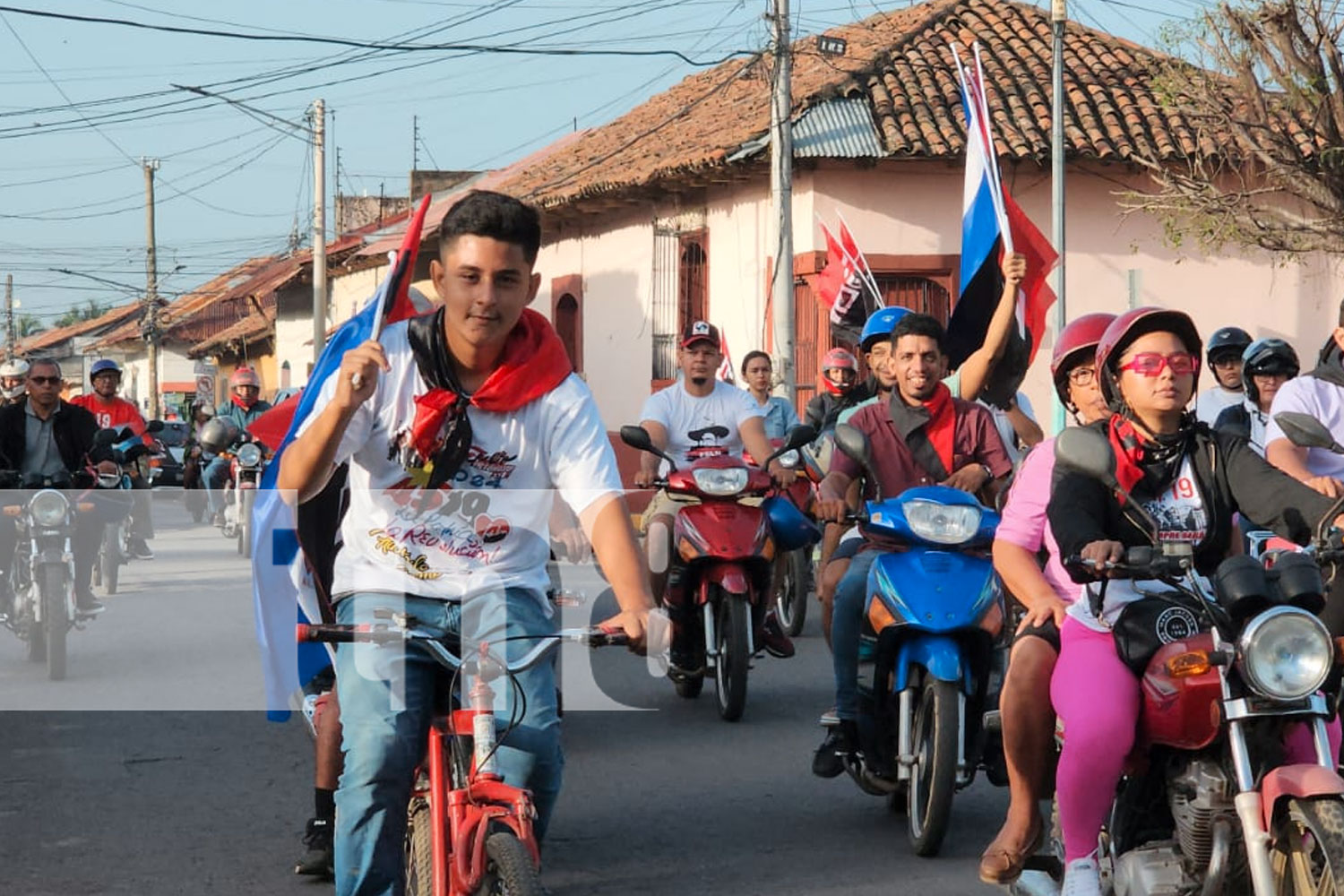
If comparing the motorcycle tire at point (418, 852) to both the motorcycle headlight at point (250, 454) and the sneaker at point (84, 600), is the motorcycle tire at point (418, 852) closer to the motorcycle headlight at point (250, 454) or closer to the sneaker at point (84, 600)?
the sneaker at point (84, 600)

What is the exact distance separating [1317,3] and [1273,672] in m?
17.6

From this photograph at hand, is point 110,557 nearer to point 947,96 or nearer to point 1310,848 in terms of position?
point 947,96

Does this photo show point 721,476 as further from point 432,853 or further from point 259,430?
point 432,853

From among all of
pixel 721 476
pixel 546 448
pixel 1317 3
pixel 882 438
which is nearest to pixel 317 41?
pixel 1317 3


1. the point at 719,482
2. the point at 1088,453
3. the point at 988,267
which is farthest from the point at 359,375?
the point at 988,267

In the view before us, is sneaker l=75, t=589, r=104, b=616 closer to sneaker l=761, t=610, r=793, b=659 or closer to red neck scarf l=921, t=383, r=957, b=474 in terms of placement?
sneaker l=761, t=610, r=793, b=659

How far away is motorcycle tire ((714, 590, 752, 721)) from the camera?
972cm

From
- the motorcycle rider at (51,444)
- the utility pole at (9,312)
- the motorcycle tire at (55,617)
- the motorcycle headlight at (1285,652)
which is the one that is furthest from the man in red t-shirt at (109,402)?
the utility pole at (9,312)

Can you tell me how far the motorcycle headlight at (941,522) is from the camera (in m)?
7.00

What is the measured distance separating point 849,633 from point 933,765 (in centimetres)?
79

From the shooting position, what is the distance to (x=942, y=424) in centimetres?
801

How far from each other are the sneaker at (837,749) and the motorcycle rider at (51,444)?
6.64 metres

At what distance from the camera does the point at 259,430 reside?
6.16m

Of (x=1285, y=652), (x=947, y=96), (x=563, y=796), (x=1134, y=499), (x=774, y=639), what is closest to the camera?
(x=1285, y=652)
